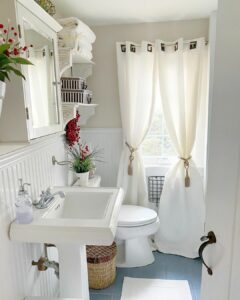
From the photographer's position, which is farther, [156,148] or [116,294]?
[156,148]

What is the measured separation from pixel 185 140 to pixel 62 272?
1.54 m

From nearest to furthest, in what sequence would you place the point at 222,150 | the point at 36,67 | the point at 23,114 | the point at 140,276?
the point at 222,150, the point at 23,114, the point at 36,67, the point at 140,276

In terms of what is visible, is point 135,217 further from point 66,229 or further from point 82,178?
point 66,229

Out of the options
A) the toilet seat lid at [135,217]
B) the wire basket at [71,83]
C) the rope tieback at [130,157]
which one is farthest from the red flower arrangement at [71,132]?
the toilet seat lid at [135,217]

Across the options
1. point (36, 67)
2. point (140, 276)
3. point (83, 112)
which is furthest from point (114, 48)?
point (140, 276)

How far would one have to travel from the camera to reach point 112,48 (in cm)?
228

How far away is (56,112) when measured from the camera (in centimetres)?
148

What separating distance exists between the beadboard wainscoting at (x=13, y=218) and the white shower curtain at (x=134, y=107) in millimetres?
930

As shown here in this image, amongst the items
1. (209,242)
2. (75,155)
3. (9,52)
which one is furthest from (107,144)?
(209,242)

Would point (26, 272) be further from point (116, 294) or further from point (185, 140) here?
point (185, 140)

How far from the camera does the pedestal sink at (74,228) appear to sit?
3.50ft

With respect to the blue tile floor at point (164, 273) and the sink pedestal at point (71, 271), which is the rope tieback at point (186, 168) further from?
the sink pedestal at point (71, 271)

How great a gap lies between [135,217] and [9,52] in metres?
1.54

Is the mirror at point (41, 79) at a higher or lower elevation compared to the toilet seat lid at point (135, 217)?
higher
